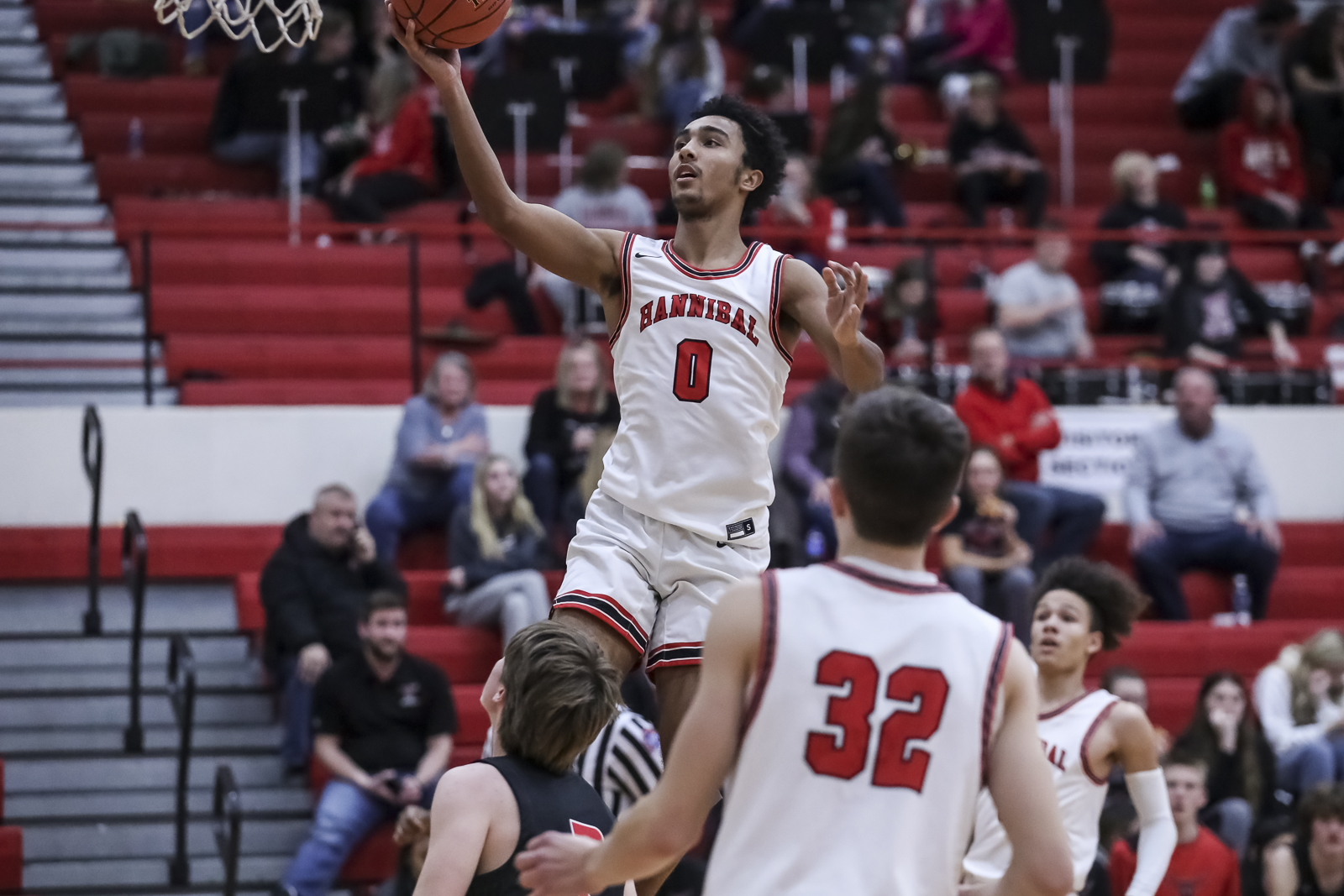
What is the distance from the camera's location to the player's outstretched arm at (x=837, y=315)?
13.4 feet

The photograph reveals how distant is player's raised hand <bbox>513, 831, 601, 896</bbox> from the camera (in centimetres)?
297

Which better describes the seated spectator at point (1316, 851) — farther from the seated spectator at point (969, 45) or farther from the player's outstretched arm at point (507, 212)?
the seated spectator at point (969, 45)

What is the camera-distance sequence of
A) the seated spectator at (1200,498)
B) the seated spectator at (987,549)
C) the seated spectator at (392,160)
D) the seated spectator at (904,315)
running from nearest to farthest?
1. the seated spectator at (987,549)
2. the seated spectator at (1200,498)
3. the seated spectator at (904,315)
4. the seated spectator at (392,160)

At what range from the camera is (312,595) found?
8.46 m

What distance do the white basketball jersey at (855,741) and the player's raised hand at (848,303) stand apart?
4.07ft

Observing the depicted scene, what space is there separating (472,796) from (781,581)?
37.4 inches

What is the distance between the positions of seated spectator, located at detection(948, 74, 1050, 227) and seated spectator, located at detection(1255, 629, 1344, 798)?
169 inches

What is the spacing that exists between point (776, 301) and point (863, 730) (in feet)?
6.25

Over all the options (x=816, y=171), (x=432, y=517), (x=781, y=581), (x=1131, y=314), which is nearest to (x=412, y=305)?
(x=432, y=517)

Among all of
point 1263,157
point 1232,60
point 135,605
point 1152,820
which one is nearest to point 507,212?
point 1152,820

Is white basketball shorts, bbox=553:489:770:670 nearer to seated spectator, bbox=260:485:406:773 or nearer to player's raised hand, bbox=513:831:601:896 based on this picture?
player's raised hand, bbox=513:831:601:896

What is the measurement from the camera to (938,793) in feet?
9.61

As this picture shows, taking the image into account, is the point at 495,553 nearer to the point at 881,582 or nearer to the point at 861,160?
the point at 861,160

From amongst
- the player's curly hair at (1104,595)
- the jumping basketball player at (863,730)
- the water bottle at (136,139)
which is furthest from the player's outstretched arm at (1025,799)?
the water bottle at (136,139)
